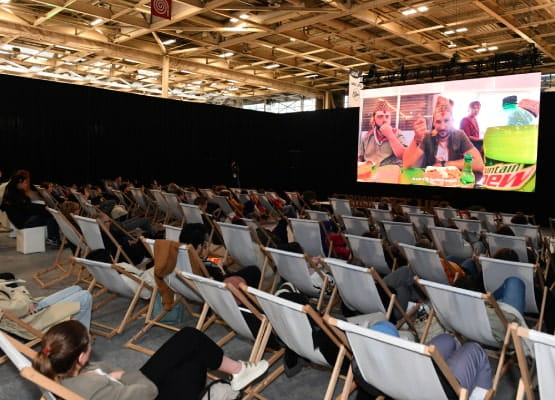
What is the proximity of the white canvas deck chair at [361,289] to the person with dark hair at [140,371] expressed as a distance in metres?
0.90

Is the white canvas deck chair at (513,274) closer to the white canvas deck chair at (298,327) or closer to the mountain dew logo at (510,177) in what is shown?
the white canvas deck chair at (298,327)

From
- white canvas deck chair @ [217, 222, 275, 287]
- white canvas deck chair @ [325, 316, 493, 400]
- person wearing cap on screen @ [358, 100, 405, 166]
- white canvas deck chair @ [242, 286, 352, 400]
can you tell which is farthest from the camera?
person wearing cap on screen @ [358, 100, 405, 166]

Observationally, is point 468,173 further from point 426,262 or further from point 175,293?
point 175,293

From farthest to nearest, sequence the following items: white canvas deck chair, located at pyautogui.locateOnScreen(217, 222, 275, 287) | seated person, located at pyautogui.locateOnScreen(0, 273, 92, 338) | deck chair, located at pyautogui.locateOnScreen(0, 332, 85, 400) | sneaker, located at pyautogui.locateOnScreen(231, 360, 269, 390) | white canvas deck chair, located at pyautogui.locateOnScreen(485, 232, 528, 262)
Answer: white canvas deck chair, located at pyautogui.locateOnScreen(485, 232, 528, 262) → white canvas deck chair, located at pyautogui.locateOnScreen(217, 222, 275, 287) → seated person, located at pyautogui.locateOnScreen(0, 273, 92, 338) → sneaker, located at pyautogui.locateOnScreen(231, 360, 269, 390) → deck chair, located at pyautogui.locateOnScreen(0, 332, 85, 400)

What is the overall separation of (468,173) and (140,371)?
10.5 meters

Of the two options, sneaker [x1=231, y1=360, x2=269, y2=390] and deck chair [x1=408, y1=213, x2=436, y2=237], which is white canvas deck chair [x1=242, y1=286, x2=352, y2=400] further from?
deck chair [x1=408, y1=213, x2=436, y2=237]

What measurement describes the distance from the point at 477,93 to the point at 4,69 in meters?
17.3

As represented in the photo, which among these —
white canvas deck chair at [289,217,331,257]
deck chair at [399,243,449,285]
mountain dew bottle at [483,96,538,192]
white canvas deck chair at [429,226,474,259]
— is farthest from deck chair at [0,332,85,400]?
mountain dew bottle at [483,96,538,192]

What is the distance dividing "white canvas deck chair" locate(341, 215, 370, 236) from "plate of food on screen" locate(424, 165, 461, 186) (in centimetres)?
589

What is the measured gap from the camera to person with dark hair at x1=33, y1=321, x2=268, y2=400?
1.80 metres

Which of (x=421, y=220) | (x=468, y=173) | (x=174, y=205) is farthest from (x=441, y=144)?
(x=174, y=205)

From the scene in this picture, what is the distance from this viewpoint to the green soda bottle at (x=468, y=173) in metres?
11.2

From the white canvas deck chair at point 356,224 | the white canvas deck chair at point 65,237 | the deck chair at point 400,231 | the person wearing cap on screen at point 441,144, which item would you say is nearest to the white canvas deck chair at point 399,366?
the deck chair at point 400,231

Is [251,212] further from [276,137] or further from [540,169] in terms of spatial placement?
[276,137]
